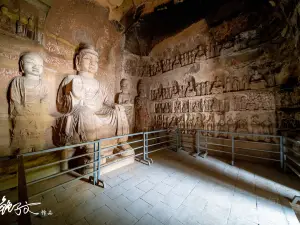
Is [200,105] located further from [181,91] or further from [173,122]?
[173,122]

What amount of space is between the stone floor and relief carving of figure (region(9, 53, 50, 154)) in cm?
166

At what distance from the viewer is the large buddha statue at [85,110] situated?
3.28m

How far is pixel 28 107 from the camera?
10.2 ft

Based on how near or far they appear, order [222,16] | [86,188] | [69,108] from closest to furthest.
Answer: [86,188]
[69,108]
[222,16]

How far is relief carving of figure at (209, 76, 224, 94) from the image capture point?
15.7ft

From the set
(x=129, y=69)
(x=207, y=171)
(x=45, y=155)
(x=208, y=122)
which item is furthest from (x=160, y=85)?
(x=45, y=155)

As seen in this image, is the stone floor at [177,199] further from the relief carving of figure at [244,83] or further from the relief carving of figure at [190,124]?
the relief carving of figure at [244,83]

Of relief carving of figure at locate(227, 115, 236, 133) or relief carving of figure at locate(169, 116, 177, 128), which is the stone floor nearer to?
relief carving of figure at locate(227, 115, 236, 133)

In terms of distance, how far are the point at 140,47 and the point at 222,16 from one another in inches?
161

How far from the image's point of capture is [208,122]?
16.6 feet

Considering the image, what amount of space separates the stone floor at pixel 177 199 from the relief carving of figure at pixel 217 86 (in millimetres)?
2909

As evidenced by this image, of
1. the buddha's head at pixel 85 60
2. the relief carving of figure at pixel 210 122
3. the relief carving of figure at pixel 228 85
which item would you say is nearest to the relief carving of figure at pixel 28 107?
the buddha's head at pixel 85 60

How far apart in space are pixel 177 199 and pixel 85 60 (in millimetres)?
4826

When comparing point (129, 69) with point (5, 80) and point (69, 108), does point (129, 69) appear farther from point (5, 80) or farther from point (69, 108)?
point (5, 80)
